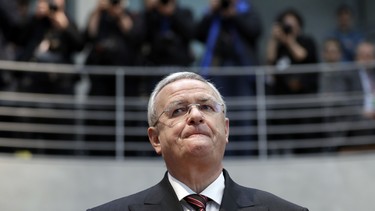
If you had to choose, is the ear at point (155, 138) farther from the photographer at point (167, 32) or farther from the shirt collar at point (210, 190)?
the photographer at point (167, 32)

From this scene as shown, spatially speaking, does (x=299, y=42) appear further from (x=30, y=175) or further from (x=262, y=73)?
(x=30, y=175)

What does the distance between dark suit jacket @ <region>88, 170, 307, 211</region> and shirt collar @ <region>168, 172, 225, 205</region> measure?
21 mm

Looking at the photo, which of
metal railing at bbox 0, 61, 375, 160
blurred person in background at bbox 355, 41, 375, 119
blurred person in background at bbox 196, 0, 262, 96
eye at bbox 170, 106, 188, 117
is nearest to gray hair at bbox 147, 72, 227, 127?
eye at bbox 170, 106, 188, 117

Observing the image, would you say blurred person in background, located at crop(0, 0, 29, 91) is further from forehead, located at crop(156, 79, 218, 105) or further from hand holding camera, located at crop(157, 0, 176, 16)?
forehead, located at crop(156, 79, 218, 105)

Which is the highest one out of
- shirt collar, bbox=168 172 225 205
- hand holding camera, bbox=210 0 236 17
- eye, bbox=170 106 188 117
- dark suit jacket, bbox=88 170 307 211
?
hand holding camera, bbox=210 0 236 17

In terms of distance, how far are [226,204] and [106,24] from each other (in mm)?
5129

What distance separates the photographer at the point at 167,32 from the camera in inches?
320

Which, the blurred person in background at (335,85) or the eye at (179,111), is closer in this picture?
the eye at (179,111)

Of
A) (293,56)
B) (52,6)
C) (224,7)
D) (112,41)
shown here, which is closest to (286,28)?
(293,56)

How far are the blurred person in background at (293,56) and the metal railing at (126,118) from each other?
0.36 feet

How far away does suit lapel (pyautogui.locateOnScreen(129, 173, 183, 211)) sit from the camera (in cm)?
336

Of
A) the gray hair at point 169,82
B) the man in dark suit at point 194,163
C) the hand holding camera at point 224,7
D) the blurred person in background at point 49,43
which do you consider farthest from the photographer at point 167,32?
the man in dark suit at point 194,163

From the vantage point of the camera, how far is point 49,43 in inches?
319

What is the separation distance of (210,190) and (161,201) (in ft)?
0.64
